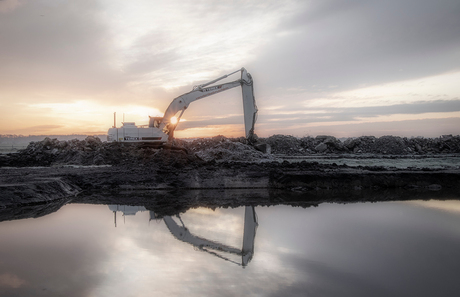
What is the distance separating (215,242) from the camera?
5.46 metres

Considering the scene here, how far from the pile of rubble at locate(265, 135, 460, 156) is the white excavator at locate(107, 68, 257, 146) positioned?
746cm

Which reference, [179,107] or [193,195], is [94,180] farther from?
[179,107]

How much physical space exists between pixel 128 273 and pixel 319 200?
257 inches

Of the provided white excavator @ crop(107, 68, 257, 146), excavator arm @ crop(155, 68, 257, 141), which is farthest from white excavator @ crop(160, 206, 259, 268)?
excavator arm @ crop(155, 68, 257, 141)

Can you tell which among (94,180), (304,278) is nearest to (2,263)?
(304,278)

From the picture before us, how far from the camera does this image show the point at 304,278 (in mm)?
3818

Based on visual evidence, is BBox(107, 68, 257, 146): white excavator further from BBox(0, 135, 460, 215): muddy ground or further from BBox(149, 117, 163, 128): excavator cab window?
BBox(0, 135, 460, 215): muddy ground

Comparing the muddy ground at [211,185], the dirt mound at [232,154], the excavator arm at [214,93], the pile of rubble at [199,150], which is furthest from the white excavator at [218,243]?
the excavator arm at [214,93]

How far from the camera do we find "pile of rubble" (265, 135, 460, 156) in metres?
25.4

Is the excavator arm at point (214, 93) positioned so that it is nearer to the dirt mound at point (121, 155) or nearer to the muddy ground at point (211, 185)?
the dirt mound at point (121, 155)

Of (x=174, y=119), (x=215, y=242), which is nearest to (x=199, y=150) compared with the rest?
(x=174, y=119)

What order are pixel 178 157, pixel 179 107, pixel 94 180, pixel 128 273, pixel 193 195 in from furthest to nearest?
pixel 179 107 → pixel 178 157 → pixel 94 180 → pixel 193 195 → pixel 128 273

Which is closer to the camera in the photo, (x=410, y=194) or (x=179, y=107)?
(x=410, y=194)

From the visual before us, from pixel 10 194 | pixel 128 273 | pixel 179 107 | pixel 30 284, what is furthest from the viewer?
pixel 179 107
